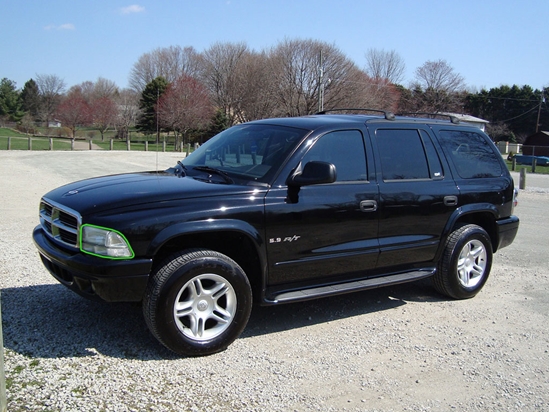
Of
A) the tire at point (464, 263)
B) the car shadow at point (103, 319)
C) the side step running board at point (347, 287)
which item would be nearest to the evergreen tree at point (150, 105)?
the car shadow at point (103, 319)

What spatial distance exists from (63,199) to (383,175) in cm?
288

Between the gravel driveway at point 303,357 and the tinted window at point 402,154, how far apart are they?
141cm

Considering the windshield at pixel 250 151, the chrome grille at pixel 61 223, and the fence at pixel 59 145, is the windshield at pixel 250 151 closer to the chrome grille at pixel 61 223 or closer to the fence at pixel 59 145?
the chrome grille at pixel 61 223

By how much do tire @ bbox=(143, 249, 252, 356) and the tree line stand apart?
3984cm

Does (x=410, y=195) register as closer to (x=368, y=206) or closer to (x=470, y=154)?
(x=368, y=206)

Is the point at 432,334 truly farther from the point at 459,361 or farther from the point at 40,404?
the point at 40,404

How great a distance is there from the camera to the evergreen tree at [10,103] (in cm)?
8250

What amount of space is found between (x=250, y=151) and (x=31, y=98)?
300ft

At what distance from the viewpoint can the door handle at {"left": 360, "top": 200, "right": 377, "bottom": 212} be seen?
478cm

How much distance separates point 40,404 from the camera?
320cm

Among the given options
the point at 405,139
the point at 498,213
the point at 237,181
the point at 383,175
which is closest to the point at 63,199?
the point at 237,181

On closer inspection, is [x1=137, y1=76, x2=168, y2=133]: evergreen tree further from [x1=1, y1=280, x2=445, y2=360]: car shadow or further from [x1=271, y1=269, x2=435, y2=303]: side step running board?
[x1=271, y1=269, x2=435, y2=303]: side step running board

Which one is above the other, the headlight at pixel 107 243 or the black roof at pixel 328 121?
the black roof at pixel 328 121

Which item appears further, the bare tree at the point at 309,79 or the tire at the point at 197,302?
the bare tree at the point at 309,79
